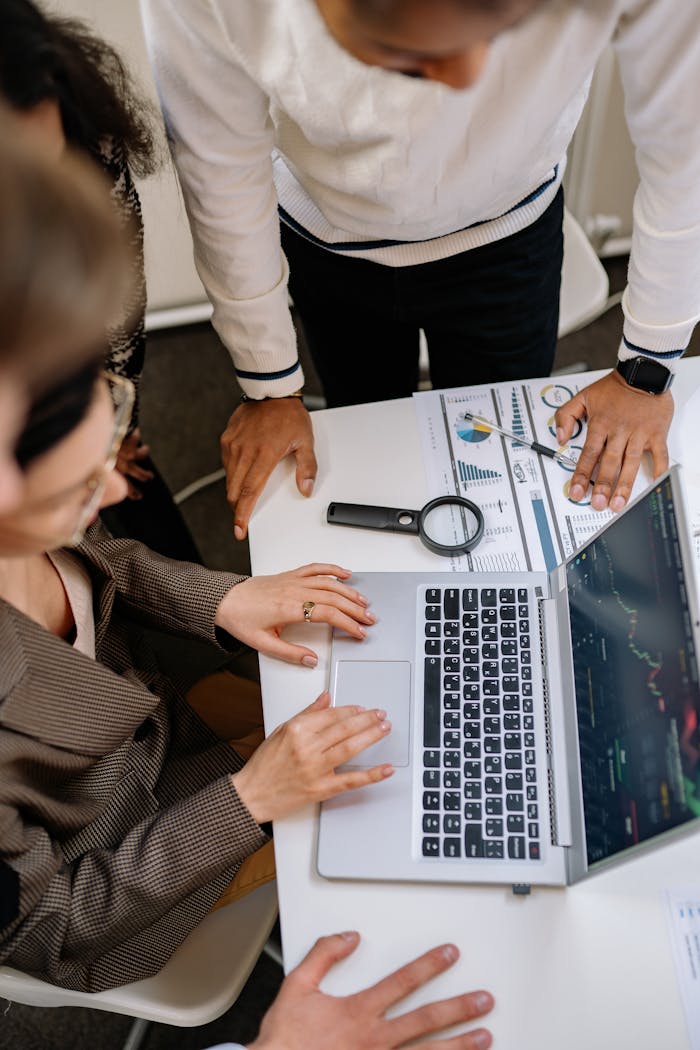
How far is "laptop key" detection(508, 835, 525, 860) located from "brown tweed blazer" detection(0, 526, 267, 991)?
0.84 ft

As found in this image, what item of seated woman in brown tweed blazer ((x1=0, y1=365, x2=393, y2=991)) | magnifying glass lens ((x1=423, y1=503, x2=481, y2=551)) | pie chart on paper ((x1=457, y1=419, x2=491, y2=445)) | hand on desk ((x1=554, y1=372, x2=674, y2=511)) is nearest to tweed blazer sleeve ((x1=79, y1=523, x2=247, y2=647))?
seated woman in brown tweed blazer ((x1=0, y1=365, x2=393, y2=991))

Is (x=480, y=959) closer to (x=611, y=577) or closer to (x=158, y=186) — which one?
(x=611, y=577)

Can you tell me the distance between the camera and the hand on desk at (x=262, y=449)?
1074mm

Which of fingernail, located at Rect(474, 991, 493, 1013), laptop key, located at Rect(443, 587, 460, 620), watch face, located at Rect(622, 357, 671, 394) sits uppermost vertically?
watch face, located at Rect(622, 357, 671, 394)

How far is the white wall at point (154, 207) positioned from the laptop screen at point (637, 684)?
94cm

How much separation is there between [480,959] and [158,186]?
67.2 inches

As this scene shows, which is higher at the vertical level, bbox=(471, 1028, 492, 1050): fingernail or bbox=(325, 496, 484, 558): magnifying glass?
bbox=(325, 496, 484, 558): magnifying glass

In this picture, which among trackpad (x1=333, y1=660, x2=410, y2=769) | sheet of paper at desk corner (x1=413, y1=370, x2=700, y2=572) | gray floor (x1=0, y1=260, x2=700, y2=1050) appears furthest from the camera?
gray floor (x1=0, y1=260, x2=700, y2=1050)

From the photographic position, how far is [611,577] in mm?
802

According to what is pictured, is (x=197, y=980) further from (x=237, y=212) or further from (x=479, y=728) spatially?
(x=237, y=212)

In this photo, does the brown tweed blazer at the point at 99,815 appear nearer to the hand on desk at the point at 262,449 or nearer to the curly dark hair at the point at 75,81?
the hand on desk at the point at 262,449

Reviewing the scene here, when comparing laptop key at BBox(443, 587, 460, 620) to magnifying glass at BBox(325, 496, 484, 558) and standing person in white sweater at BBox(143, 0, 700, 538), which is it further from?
standing person in white sweater at BBox(143, 0, 700, 538)

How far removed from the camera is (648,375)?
41.9 inches

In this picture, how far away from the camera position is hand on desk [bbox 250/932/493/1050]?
723 millimetres
